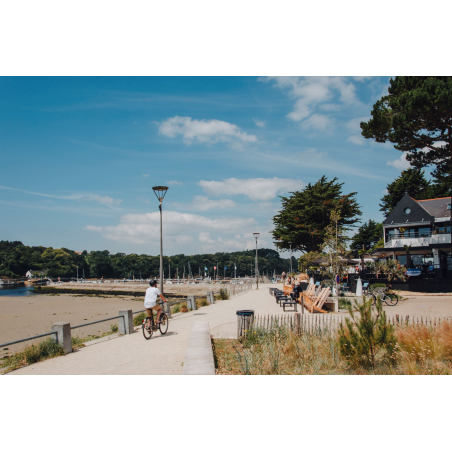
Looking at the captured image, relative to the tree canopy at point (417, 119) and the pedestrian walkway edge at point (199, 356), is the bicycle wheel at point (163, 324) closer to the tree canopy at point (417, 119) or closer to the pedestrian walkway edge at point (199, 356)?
the pedestrian walkway edge at point (199, 356)

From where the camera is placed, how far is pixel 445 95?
20734 millimetres

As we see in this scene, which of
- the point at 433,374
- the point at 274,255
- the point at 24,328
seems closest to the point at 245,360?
the point at 433,374

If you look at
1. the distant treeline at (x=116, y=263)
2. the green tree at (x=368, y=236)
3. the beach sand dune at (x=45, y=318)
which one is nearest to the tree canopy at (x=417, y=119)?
the beach sand dune at (x=45, y=318)

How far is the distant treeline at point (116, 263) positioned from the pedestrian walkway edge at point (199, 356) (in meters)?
134

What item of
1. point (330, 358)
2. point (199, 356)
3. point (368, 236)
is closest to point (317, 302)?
point (330, 358)

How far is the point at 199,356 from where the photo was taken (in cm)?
751

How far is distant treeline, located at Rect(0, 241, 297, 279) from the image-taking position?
445 ft

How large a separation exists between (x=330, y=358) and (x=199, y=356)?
288 centimetres

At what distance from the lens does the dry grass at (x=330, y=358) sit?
719 cm

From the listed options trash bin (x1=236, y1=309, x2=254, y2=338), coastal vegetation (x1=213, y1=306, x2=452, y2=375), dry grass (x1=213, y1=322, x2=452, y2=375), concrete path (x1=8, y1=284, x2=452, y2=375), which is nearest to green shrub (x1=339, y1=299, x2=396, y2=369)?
coastal vegetation (x1=213, y1=306, x2=452, y2=375)

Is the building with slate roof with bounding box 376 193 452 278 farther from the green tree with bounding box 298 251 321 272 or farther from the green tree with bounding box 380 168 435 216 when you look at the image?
the green tree with bounding box 380 168 435 216

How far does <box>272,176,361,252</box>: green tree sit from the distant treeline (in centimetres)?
10148

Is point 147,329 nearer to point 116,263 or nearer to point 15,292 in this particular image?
point 15,292

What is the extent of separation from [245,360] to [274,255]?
181292mm
